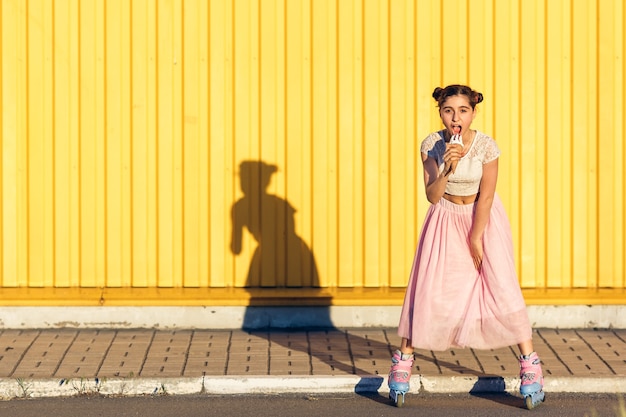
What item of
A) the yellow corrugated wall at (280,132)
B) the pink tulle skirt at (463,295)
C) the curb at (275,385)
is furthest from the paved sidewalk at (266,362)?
the yellow corrugated wall at (280,132)

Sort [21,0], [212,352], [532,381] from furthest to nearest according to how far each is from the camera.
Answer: [21,0] → [212,352] → [532,381]

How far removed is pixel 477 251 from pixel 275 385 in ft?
4.77

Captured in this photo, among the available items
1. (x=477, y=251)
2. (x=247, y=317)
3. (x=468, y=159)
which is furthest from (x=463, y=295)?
(x=247, y=317)

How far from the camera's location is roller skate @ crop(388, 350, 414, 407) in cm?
863

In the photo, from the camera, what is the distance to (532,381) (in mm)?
8586

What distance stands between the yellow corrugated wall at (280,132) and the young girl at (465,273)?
230cm

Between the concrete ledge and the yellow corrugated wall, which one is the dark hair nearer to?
the yellow corrugated wall

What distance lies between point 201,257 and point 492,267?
9.79ft

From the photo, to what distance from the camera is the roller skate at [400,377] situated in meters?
8.63

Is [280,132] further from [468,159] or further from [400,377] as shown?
[400,377]

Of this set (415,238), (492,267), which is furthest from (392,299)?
(492,267)

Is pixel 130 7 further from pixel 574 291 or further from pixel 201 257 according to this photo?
pixel 574 291

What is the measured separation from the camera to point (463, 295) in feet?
28.5

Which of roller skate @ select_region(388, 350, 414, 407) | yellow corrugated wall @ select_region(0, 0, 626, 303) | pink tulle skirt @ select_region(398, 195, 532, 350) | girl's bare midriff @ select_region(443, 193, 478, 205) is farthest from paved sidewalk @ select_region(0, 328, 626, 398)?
girl's bare midriff @ select_region(443, 193, 478, 205)
